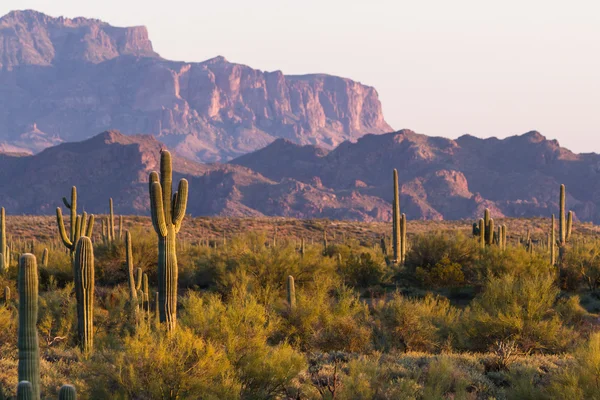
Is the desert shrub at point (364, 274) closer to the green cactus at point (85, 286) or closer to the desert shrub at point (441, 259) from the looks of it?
the desert shrub at point (441, 259)

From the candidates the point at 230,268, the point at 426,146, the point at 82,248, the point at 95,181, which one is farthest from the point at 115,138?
the point at 82,248

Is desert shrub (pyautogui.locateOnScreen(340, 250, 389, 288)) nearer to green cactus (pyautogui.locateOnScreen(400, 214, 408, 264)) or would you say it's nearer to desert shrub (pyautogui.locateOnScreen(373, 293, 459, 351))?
green cactus (pyautogui.locateOnScreen(400, 214, 408, 264))

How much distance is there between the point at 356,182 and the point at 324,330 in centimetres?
17146

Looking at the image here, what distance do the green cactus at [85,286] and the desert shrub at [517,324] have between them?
7.98 metres

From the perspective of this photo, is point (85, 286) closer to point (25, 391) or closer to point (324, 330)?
point (324, 330)

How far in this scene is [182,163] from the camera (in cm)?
19662

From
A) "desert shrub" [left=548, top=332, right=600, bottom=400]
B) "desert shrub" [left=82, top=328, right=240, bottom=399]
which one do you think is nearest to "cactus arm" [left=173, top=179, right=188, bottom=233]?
"desert shrub" [left=82, top=328, right=240, bottom=399]

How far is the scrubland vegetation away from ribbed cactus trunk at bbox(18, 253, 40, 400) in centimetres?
24

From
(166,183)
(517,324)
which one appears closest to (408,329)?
(517,324)

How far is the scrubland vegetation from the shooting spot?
1255 centimetres

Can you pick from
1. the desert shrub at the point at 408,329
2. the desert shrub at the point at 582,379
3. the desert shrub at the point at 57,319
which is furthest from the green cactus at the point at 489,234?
the desert shrub at the point at 582,379

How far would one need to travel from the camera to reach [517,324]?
Answer: 57.7 feet

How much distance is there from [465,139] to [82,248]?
187825 mm

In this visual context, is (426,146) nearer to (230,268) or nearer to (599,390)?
(230,268)
